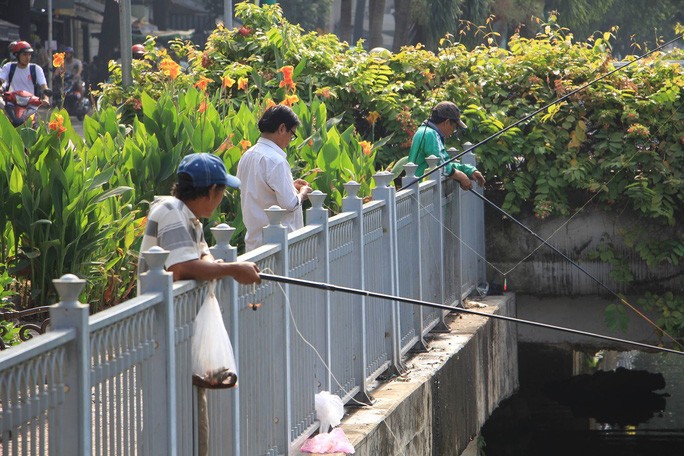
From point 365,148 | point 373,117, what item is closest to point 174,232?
point 365,148

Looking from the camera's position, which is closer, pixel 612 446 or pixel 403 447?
pixel 403 447

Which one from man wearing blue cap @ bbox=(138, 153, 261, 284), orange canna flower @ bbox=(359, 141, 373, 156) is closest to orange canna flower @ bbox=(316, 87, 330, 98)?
orange canna flower @ bbox=(359, 141, 373, 156)

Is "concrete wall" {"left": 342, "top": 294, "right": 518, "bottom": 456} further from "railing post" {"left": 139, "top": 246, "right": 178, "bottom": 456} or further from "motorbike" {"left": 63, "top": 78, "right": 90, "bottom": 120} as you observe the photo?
"motorbike" {"left": 63, "top": 78, "right": 90, "bottom": 120}

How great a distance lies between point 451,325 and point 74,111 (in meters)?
27.1

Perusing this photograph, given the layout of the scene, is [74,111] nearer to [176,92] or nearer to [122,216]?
[176,92]

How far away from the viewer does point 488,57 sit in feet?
40.3

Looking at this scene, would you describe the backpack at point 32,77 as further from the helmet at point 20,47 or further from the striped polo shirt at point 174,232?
the striped polo shirt at point 174,232

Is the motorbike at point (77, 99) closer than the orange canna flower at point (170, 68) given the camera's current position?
No

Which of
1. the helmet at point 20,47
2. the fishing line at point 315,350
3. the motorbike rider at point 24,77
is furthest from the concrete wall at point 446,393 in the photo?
the motorbike rider at point 24,77

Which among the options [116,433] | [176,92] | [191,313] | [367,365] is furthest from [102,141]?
[116,433]

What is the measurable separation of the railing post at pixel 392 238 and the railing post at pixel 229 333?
2740mm

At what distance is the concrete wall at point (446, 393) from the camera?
6570 millimetres

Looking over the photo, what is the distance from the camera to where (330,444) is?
584 centimetres

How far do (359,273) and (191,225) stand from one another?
2.45 meters
